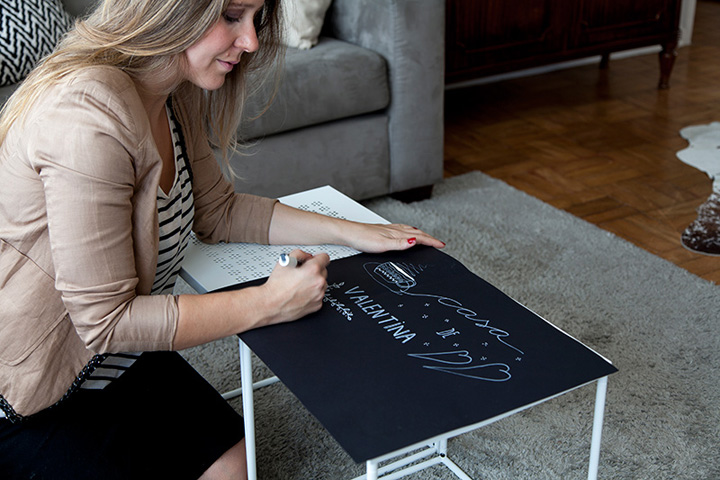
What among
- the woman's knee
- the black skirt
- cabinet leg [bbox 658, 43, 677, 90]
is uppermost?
the black skirt

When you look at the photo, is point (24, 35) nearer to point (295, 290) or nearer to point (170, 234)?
point (170, 234)

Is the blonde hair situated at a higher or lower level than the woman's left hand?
higher

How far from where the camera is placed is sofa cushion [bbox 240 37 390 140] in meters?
2.06

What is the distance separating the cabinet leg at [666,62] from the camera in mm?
3275

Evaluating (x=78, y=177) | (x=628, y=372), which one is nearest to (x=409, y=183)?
(x=628, y=372)

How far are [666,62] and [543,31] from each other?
2.20 ft

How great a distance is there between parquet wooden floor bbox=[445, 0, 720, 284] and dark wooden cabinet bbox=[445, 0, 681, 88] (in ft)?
0.70

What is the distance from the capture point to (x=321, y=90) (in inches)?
83.4

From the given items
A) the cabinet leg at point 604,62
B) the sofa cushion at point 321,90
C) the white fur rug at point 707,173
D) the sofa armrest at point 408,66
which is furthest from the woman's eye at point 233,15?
the cabinet leg at point 604,62

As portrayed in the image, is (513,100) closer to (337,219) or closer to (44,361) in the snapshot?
(337,219)

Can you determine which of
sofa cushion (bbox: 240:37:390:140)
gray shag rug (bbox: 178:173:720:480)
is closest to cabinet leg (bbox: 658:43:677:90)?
gray shag rug (bbox: 178:173:720:480)

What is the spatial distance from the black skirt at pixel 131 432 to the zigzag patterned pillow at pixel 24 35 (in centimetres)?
103

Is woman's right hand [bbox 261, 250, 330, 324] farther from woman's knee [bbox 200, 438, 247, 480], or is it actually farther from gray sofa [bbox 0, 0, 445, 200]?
gray sofa [bbox 0, 0, 445, 200]

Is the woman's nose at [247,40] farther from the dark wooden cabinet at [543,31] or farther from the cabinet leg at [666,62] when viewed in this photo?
the cabinet leg at [666,62]
